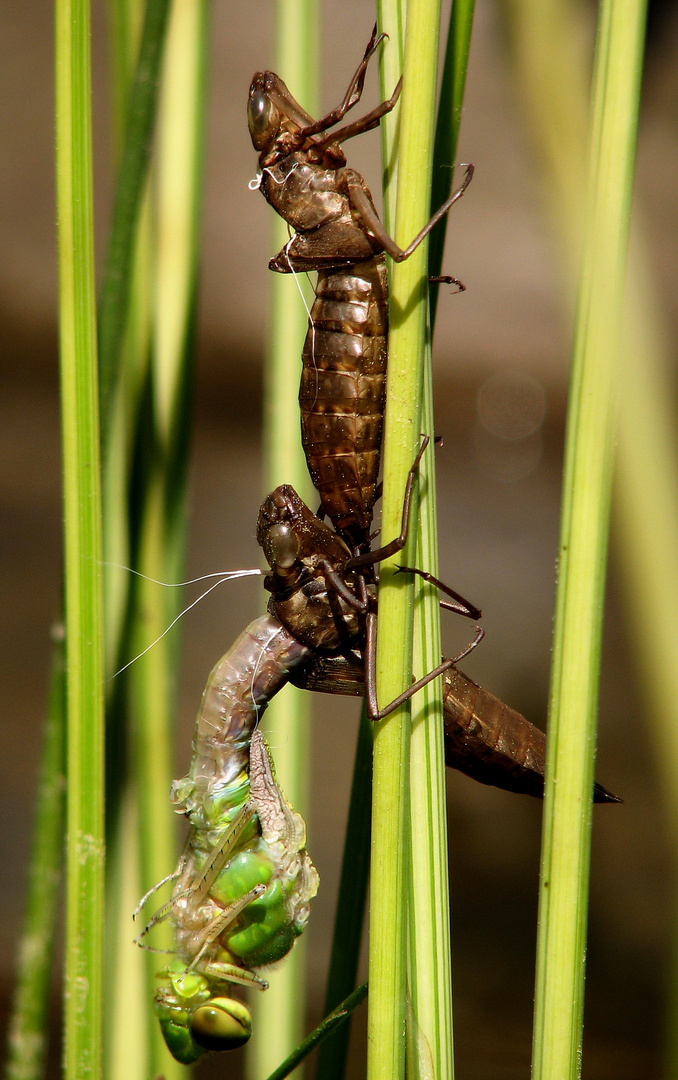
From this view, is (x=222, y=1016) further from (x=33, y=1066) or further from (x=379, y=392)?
(x=379, y=392)

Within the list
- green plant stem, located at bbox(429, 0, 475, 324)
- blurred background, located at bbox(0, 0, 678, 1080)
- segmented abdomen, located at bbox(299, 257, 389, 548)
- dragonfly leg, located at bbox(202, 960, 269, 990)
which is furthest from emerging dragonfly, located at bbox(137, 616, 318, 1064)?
blurred background, located at bbox(0, 0, 678, 1080)

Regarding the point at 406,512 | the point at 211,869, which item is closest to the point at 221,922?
the point at 211,869

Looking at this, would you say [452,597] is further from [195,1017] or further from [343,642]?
[195,1017]

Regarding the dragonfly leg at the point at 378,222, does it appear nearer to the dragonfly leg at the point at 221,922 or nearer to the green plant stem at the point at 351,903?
the green plant stem at the point at 351,903

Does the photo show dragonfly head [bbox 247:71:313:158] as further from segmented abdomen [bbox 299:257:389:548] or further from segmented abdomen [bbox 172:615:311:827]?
segmented abdomen [bbox 172:615:311:827]

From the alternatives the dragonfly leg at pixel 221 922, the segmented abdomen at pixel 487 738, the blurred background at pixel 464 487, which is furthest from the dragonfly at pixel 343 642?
the blurred background at pixel 464 487

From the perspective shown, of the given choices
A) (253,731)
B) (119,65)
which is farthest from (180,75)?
(253,731)
